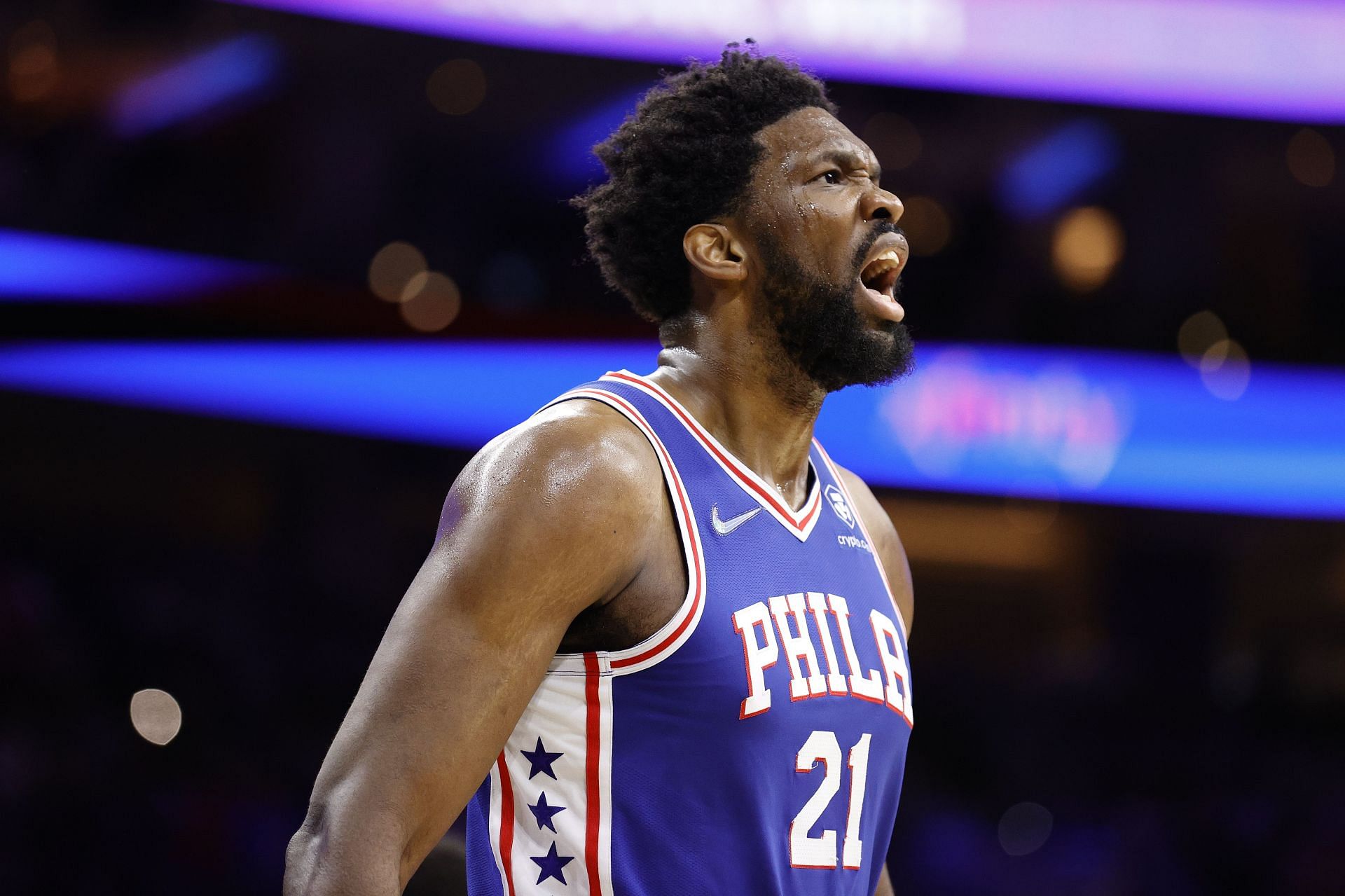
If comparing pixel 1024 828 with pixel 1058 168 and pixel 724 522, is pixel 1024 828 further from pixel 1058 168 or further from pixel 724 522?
pixel 724 522

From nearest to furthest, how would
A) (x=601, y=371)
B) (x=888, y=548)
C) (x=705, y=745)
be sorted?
(x=705, y=745) < (x=888, y=548) < (x=601, y=371)

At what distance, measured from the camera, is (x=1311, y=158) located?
22.0 feet

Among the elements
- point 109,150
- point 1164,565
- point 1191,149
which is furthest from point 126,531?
point 1191,149

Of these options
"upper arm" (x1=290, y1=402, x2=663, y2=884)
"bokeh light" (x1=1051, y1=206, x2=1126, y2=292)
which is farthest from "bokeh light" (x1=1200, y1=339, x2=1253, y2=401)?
"upper arm" (x1=290, y1=402, x2=663, y2=884)

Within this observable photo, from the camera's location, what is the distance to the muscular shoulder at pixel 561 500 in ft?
5.62

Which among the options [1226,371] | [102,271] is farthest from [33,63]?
[1226,371]

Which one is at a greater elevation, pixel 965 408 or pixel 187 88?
pixel 187 88

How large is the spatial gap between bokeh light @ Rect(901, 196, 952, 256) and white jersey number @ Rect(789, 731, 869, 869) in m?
4.80

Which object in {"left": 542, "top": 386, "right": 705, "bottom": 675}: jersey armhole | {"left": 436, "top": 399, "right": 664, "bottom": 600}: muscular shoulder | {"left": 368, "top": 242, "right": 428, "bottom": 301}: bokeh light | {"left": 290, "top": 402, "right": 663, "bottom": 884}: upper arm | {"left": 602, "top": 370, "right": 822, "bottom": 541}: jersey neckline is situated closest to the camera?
{"left": 290, "top": 402, "right": 663, "bottom": 884}: upper arm

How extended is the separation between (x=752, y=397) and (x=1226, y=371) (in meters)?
4.98

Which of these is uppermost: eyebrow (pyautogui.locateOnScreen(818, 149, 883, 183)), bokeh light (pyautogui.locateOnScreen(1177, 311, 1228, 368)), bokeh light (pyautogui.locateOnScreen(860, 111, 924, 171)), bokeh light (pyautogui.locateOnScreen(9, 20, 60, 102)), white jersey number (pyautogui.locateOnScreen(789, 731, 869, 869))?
bokeh light (pyautogui.locateOnScreen(860, 111, 924, 171))

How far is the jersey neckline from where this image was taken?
2.08 m

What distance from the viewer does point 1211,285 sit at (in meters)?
6.60

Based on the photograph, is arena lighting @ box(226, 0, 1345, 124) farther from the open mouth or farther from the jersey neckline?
the jersey neckline
